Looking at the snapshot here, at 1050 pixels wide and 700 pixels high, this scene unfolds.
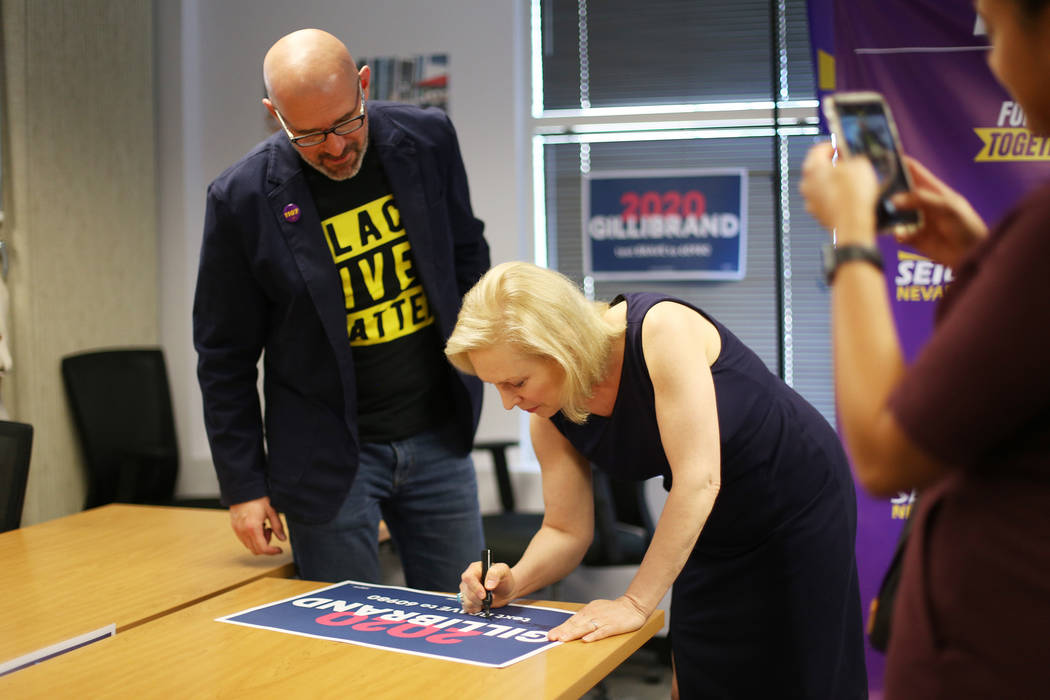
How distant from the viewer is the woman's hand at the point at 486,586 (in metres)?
1.61

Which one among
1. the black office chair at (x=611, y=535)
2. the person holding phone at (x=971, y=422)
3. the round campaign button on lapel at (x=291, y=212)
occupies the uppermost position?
the round campaign button on lapel at (x=291, y=212)

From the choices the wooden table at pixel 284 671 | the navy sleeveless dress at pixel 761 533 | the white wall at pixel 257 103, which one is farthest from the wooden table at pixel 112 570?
the white wall at pixel 257 103

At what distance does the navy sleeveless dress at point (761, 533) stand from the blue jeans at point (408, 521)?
485mm

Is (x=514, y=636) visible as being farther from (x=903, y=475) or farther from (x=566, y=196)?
(x=566, y=196)

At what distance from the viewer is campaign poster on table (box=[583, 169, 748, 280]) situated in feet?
13.2

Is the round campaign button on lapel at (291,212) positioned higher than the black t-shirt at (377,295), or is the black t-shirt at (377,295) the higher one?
the round campaign button on lapel at (291,212)

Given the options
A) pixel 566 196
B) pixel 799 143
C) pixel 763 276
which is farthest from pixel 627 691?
pixel 799 143

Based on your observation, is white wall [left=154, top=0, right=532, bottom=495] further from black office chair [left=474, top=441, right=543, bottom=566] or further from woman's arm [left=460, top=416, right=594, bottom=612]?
woman's arm [left=460, top=416, right=594, bottom=612]

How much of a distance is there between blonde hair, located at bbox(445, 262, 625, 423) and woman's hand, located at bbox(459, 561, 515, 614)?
0.99 feet

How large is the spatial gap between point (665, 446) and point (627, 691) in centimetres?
226

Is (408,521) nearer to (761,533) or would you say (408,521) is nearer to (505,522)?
(761,533)

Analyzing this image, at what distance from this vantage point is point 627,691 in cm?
348

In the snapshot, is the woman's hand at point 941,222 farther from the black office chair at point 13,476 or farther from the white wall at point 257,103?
the white wall at point 257,103

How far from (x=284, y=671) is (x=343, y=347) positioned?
733 millimetres
